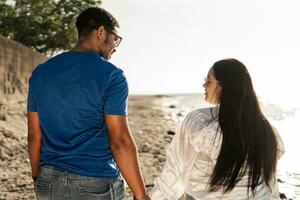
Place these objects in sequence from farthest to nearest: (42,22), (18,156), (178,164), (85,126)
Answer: (42,22) < (18,156) < (178,164) < (85,126)

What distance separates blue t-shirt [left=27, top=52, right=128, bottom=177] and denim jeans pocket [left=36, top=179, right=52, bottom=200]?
11 centimetres

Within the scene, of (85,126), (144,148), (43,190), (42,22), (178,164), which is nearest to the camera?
(85,126)

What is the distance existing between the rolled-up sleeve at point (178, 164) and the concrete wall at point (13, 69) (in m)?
15.3

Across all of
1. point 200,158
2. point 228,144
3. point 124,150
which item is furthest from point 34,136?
point 228,144

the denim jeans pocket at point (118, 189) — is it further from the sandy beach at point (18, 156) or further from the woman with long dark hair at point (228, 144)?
the sandy beach at point (18, 156)

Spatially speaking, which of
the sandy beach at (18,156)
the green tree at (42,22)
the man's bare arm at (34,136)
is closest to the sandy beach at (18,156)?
the sandy beach at (18,156)

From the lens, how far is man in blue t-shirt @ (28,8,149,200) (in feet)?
9.52

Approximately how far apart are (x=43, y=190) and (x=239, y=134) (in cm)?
108

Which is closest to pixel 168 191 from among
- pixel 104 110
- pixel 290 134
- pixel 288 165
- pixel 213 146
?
pixel 213 146

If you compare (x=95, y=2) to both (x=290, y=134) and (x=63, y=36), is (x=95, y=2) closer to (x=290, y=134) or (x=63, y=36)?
(x=63, y=36)

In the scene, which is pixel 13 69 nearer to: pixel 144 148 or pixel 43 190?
pixel 144 148

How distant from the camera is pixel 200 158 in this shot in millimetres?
3121

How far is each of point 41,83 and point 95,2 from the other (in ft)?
105

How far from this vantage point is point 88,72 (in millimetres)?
2936
